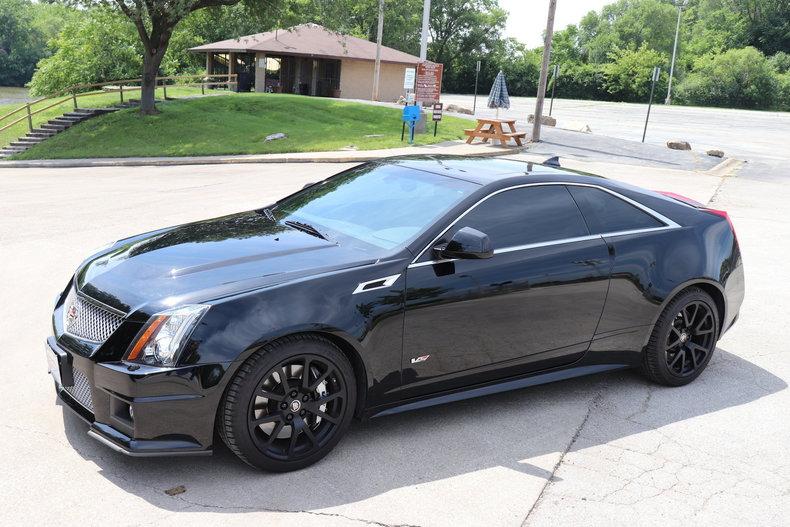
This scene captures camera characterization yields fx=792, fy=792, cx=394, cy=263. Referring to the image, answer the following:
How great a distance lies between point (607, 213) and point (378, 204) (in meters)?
1.58

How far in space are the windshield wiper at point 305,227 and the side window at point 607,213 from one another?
5.65ft

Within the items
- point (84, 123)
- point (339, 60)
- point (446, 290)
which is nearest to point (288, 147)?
point (84, 123)

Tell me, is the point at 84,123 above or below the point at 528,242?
below

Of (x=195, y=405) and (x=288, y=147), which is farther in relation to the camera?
(x=288, y=147)

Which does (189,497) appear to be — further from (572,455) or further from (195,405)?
(572,455)

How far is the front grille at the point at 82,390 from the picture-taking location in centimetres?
402

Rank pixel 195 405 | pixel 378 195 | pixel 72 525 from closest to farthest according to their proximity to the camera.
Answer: pixel 72 525
pixel 195 405
pixel 378 195

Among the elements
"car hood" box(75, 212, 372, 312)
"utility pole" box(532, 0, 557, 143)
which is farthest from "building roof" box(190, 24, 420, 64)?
"car hood" box(75, 212, 372, 312)

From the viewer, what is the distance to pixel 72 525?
3.58 m

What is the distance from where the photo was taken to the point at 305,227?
5051 mm

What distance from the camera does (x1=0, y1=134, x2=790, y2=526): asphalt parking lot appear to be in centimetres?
383

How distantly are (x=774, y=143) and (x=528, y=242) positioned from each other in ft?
108

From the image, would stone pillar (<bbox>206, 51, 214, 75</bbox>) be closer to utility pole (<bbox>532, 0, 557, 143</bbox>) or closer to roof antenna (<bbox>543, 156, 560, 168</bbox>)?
utility pole (<bbox>532, 0, 557, 143</bbox>)

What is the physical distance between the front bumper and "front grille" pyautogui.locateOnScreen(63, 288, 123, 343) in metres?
0.19
